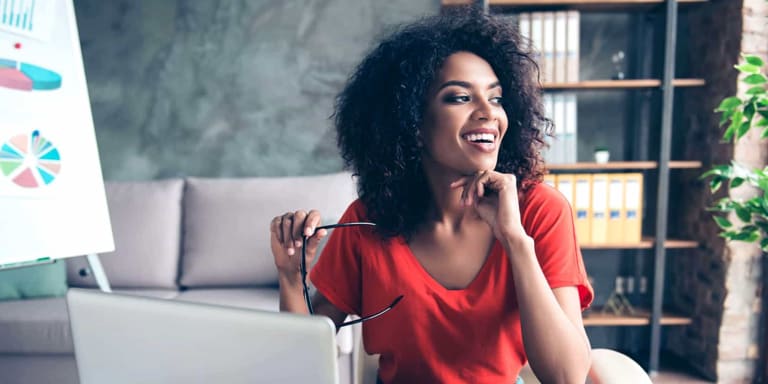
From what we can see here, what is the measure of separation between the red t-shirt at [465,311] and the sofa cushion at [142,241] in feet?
5.28

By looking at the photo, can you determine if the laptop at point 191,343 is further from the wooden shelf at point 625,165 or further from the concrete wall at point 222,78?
the concrete wall at point 222,78

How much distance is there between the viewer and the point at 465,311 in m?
0.87

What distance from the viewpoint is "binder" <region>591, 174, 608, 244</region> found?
216cm

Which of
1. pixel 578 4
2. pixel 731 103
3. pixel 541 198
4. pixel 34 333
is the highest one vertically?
pixel 578 4

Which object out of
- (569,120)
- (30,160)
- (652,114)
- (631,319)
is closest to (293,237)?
(30,160)

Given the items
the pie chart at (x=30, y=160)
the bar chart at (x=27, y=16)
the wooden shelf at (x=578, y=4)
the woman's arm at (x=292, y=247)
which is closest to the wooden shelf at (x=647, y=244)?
the wooden shelf at (x=578, y=4)

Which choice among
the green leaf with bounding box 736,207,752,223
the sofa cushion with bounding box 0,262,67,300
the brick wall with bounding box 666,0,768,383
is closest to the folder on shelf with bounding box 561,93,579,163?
the brick wall with bounding box 666,0,768,383

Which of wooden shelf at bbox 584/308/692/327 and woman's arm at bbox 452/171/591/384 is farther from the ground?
woman's arm at bbox 452/171/591/384

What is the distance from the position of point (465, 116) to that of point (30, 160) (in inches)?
51.3

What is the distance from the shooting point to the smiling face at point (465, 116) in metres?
0.91

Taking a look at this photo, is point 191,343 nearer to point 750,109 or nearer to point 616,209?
point 750,109

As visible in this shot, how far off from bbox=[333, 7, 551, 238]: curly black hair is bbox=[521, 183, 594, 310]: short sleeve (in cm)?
6

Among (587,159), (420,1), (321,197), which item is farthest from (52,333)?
(587,159)

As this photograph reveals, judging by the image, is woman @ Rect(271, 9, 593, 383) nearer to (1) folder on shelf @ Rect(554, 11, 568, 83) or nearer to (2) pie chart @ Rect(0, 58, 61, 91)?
(2) pie chart @ Rect(0, 58, 61, 91)
